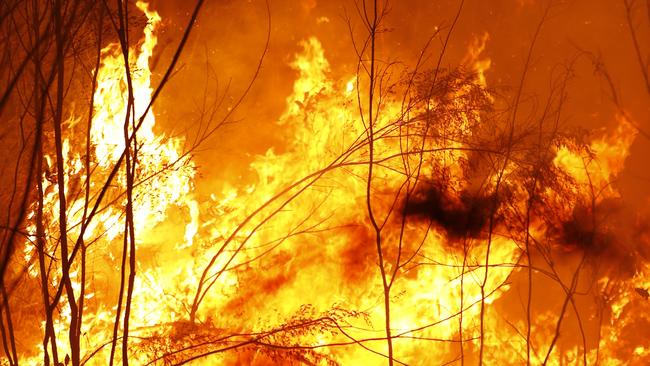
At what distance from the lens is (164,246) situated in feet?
18.0

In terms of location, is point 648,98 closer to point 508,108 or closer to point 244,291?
point 508,108

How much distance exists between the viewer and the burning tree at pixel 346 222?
5.20 m

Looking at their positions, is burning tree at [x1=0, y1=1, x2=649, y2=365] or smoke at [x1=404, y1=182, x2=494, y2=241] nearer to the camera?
burning tree at [x1=0, y1=1, x2=649, y2=365]

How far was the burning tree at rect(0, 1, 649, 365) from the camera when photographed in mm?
5203

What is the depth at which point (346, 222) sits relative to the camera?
5445 millimetres

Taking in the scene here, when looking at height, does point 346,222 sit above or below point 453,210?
below

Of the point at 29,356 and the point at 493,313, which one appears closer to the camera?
the point at 29,356

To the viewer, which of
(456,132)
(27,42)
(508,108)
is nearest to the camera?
(27,42)

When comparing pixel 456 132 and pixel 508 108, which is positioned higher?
pixel 508 108

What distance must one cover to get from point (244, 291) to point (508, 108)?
9.55ft

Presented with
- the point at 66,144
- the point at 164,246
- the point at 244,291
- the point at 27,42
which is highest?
the point at 27,42

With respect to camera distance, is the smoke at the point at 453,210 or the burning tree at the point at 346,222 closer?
the burning tree at the point at 346,222

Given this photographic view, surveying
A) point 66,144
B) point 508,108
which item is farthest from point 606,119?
point 66,144

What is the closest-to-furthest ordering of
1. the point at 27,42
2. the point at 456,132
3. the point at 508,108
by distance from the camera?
the point at 27,42, the point at 456,132, the point at 508,108
